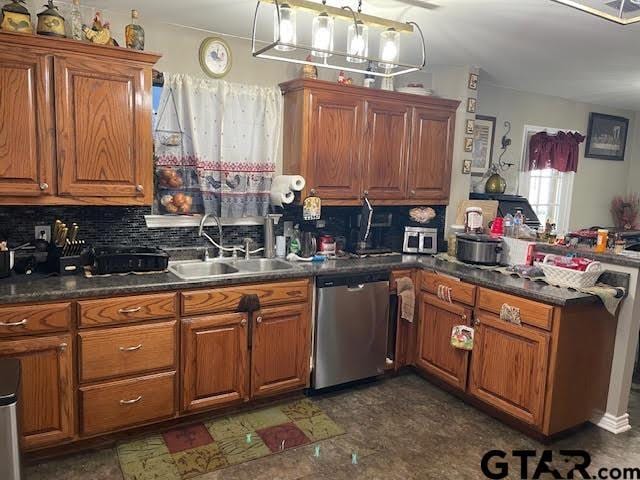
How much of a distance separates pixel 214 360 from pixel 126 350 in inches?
19.9

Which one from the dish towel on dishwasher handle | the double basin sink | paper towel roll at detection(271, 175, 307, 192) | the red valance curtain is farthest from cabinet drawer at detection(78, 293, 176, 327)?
the red valance curtain

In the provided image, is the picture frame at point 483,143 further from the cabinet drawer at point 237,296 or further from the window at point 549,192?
the cabinet drawer at point 237,296

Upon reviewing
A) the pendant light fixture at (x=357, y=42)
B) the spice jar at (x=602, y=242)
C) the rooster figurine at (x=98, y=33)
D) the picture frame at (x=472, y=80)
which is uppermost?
the picture frame at (x=472, y=80)

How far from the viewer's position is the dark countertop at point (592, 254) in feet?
8.90

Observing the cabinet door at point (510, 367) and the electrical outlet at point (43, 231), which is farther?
the electrical outlet at point (43, 231)

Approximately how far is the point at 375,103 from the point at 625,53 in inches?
71.6

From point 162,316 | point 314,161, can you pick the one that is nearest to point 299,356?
point 162,316

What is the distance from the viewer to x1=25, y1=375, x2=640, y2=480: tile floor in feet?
7.79

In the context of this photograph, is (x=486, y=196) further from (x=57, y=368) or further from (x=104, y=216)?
(x=57, y=368)

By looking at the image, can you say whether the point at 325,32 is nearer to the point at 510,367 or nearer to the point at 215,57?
the point at 215,57

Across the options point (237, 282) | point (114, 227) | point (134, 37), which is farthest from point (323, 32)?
point (114, 227)

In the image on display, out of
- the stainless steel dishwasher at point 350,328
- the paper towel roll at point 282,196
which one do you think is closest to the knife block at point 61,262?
the paper towel roll at point 282,196

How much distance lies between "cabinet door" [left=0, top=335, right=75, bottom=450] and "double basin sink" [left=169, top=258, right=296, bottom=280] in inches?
33.8

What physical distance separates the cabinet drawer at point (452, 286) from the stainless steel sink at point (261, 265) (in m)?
1.02
